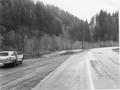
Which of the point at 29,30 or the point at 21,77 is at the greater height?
the point at 29,30

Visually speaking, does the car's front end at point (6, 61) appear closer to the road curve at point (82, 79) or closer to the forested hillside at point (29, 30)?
the road curve at point (82, 79)

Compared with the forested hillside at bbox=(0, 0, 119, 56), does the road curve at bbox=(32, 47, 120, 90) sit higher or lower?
lower

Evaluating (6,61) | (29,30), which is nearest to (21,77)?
(6,61)

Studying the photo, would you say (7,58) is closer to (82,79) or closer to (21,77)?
(21,77)

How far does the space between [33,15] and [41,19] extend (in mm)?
5404

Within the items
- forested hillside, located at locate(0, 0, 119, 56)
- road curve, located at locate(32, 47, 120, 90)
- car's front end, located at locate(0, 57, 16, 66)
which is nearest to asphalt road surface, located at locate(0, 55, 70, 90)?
road curve, located at locate(32, 47, 120, 90)

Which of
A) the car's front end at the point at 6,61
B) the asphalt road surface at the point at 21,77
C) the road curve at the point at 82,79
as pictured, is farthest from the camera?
the car's front end at the point at 6,61

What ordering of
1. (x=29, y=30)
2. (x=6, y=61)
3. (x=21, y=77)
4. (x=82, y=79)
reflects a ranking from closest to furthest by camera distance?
1. (x=82, y=79)
2. (x=21, y=77)
3. (x=6, y=61)
4. (x=29, y=30)

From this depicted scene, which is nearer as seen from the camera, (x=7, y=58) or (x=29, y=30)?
(x=7, y=58)

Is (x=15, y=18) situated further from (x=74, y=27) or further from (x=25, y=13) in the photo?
(x=74, y=27)

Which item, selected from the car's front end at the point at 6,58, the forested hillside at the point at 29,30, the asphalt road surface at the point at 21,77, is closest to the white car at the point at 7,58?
the car's front end at the point at 6,58

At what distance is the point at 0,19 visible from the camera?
4209cm

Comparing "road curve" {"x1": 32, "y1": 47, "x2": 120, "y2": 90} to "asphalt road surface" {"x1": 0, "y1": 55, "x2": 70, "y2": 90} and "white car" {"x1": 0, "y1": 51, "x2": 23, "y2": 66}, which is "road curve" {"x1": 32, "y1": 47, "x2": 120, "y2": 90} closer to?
"asphalt road surface" {"x1": 0, "y1": 55, "x2": 70, "y2": 90}

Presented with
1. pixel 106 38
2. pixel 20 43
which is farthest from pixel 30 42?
pixel 106 38
